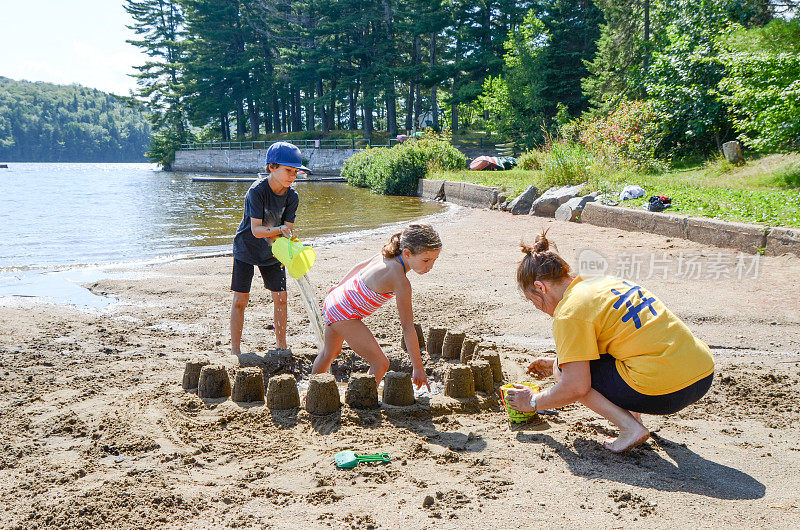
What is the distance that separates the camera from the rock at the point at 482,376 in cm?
436

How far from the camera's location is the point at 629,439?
3.22 m

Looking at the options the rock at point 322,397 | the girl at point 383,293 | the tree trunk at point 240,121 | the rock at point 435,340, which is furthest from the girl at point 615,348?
the tree trunk at point 240,121

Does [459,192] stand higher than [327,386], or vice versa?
[459,192]

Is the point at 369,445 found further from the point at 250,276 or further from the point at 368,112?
the point at 368,112

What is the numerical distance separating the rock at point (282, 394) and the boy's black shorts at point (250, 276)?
1.45 meters

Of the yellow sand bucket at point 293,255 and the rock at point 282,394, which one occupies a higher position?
the yellow sand bucket at point 293,255

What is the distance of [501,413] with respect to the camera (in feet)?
13.5

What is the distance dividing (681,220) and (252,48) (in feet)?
180

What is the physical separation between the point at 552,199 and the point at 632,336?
12371 millimetres

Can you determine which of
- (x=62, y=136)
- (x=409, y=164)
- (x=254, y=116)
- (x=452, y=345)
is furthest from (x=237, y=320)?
(x=62, y=136)

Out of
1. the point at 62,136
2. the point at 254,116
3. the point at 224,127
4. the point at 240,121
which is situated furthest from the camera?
the point at 62,136

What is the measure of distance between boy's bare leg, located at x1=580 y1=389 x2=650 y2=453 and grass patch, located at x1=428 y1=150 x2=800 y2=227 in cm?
679

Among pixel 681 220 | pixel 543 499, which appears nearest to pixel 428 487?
pixel 543 499

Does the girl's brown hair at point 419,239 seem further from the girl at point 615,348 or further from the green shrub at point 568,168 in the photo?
the green shrub at point 568,168
